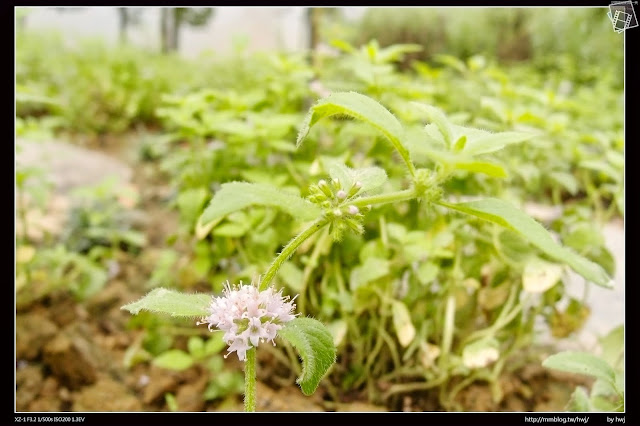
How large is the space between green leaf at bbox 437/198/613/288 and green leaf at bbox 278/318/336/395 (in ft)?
0.71

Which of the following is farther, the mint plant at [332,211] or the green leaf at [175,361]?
the green leaf at [175,361]

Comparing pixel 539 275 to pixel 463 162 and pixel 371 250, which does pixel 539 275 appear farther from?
pixel 463 162

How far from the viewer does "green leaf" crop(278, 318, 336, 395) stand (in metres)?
0.66

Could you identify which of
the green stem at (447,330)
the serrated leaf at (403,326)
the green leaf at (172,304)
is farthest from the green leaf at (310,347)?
the green stem at (447,330)

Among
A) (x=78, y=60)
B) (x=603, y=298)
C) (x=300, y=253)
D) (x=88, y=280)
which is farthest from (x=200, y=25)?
(x=603, y=298)

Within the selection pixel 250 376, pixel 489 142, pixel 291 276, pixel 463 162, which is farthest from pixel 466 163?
pixel 291 276

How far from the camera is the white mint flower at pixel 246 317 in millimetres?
661

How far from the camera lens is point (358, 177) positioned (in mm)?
717

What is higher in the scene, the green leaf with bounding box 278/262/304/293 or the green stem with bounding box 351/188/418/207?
the green stem with bounding box 351/188/418/207

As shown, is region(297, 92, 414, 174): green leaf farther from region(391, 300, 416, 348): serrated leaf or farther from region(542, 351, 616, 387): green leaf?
region(391, 300, 416, 348): serrated leaf

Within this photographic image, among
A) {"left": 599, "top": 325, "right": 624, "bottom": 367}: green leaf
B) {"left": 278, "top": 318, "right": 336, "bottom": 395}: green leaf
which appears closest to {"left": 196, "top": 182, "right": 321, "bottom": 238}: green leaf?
{"left": 278, "top": 318, "right": 336, "bottom": 395}: green leaf

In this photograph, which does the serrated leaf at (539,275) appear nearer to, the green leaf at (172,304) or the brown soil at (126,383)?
the brown soil at (126,383)
